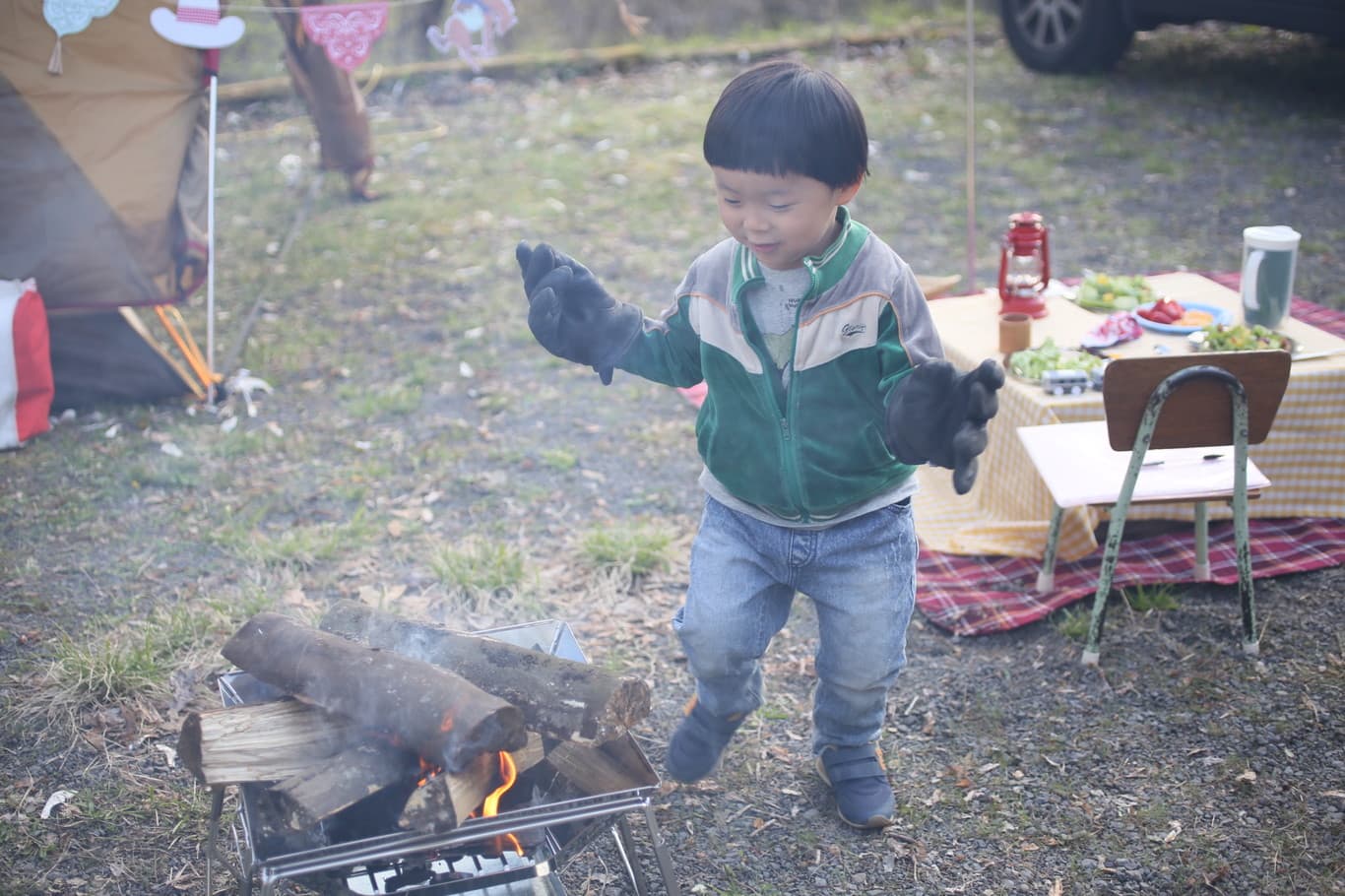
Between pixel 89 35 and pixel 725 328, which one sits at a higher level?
pixel 89 35

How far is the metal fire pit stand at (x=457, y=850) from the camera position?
205 centimetres

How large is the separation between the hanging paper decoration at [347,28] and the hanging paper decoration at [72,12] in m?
0.86

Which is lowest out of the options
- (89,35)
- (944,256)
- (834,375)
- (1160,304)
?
(944,256)

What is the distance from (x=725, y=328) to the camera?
2.54m

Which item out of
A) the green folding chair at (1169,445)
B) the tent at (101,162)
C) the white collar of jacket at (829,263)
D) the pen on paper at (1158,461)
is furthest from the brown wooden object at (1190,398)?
the tent at (101,162)

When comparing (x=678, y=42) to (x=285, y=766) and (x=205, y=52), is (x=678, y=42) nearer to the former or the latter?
(x=205, y=52)

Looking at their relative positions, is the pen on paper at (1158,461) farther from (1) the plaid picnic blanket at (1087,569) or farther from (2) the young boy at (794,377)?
(2) the young boy at (794,377)

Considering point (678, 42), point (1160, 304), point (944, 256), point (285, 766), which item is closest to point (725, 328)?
point (285, 766)

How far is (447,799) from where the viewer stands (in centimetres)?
204

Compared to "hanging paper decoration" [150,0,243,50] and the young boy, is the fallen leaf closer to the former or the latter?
the young boy

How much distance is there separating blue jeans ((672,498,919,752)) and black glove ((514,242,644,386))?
46 cm

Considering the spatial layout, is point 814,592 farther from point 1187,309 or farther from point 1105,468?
point 1187,309

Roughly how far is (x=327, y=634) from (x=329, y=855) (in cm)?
55

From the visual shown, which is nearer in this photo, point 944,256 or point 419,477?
point 419,477
